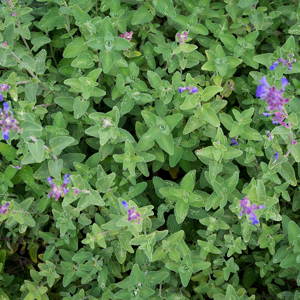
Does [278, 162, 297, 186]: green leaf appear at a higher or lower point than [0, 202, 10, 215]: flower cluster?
higher

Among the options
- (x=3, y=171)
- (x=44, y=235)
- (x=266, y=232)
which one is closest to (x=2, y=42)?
(x=3, y=171)

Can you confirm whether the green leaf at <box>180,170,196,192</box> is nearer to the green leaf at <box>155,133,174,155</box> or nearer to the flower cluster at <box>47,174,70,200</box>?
the green leaf at <box>155,133,174,155</box>

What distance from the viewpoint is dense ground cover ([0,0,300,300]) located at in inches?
143

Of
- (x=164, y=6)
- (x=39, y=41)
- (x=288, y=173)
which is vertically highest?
(x=164, y=6)

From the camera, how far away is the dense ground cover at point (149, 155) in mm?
3631

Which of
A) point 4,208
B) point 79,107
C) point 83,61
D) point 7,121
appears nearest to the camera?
point 7,121

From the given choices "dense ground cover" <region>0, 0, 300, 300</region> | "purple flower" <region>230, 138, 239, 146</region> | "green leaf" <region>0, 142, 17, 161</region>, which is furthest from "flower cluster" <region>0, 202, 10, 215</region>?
"purple flower" <region>230, 138, 239, 146</region>

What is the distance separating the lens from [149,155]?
12.7ft

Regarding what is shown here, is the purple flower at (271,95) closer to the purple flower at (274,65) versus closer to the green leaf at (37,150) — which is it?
the purple flower at (274,65)

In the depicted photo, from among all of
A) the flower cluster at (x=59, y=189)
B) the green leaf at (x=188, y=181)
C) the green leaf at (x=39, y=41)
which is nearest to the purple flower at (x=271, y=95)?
the green leaf at (x=188, y=181)

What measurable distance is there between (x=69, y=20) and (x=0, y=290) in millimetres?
2580

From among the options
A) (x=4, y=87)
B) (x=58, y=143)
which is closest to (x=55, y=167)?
(x=58, y=143)

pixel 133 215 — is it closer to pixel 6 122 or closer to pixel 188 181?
pixel 188 181

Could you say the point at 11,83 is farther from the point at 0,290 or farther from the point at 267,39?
the point at 267,39
